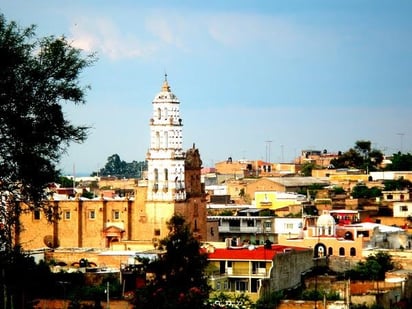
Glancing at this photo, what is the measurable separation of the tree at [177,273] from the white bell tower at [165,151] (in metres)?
19.6

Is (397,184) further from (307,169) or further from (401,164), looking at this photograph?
(307,169)

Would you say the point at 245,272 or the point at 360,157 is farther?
the point at 360,157

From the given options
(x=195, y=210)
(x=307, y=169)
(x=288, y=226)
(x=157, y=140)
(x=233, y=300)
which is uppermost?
(x=307, y=169)

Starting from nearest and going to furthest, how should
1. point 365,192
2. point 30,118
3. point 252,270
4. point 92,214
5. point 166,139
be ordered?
point 30,118 < point 252,270 < point 166,139 < point 92,214 < point 365,192

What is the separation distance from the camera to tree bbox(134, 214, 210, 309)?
74.9ft

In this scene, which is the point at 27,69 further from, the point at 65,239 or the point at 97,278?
the point at 65,239

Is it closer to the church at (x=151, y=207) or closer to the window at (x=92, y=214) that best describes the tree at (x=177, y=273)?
the church at (x=151, y=207)

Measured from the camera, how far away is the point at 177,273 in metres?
25.7

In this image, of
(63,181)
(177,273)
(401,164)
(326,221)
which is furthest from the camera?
(401,164)

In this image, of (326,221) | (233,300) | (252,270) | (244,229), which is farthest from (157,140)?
(233,300)

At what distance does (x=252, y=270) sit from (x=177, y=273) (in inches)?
414

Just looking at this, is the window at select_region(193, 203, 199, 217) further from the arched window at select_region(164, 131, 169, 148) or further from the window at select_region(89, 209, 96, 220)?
the window at select_region(89, 209, 96, 220)

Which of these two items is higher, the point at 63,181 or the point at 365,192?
the point at 365,192

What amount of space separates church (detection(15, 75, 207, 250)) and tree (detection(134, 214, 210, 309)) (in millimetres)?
19609
